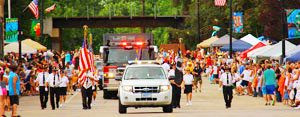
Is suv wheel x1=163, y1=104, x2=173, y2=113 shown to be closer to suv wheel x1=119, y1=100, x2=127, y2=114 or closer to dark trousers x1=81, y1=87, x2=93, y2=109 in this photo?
suv wheel x1=119, y1=100, x2=127, y2=114

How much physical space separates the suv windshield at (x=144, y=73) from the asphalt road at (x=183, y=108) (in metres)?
1.17

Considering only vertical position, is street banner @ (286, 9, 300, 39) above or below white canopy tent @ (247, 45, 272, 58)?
above

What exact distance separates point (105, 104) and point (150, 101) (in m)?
9.96

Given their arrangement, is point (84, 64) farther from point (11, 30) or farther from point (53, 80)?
point (11, 30)

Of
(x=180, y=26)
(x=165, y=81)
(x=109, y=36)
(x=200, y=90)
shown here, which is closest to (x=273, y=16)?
(x=200, y=90)

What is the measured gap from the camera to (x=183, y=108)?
122 feet

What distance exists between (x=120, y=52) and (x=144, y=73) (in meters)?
11.6

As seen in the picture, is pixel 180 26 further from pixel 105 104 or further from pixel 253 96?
pixel 105 104

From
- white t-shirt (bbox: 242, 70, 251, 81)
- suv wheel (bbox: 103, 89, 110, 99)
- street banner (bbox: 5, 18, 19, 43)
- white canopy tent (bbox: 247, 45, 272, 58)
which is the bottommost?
suv wheel (bbox: 103, 89, 110, 99)

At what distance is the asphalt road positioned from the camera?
3181 centimetres

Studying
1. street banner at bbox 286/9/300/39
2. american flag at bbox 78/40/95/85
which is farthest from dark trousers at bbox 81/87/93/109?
street banner at bbox 286/9/300/39

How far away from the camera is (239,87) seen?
50281 mm

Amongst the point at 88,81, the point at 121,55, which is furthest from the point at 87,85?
the point at 121,55

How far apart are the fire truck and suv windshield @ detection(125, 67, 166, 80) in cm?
1049
